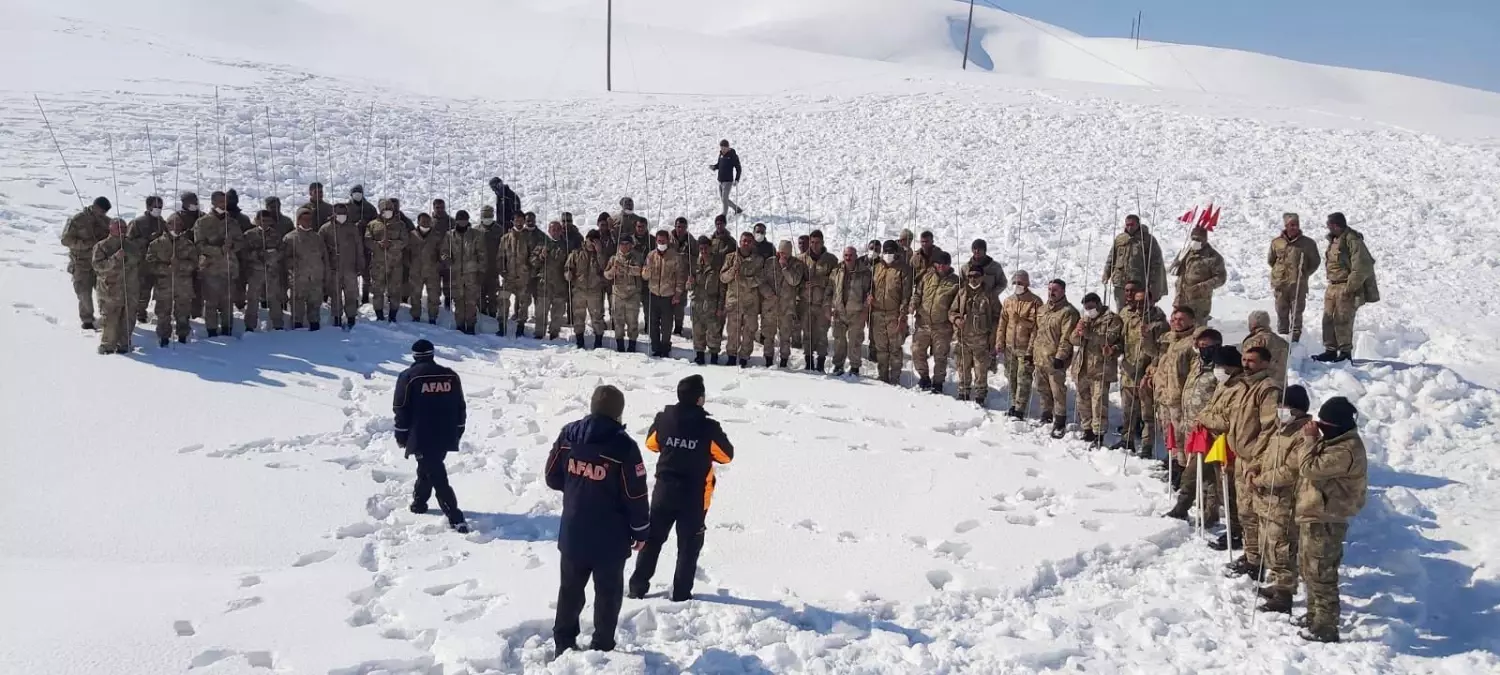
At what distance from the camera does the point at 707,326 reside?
13.5 meters

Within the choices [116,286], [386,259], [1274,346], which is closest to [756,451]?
[1274,346]

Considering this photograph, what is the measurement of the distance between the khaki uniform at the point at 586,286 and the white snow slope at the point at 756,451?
57 cm

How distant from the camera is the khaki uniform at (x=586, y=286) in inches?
534

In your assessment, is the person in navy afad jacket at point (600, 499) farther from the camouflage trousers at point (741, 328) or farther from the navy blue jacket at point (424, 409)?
the camouflage trousers at point (741, 328)

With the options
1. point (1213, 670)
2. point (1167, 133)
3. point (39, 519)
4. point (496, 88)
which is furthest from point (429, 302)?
point (496, 88)

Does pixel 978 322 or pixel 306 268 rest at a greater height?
pixel 306 268

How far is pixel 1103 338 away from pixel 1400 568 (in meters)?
3.53

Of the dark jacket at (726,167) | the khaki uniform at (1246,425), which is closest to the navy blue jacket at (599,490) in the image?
the khaki uniform at (1246,425)

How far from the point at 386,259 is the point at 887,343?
6753 millimetres

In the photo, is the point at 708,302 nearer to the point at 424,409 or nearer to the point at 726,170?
the point at 424,409

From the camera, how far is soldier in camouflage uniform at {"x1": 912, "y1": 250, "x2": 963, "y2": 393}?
1208cm

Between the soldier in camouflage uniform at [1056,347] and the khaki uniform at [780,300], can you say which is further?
the khaki uniform at [780,300]

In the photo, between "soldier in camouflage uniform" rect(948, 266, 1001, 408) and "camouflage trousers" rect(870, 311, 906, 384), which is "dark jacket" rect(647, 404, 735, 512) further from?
"camouflage trousers" rect(870, 311, 906, 384)

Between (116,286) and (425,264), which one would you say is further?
(425,264)
